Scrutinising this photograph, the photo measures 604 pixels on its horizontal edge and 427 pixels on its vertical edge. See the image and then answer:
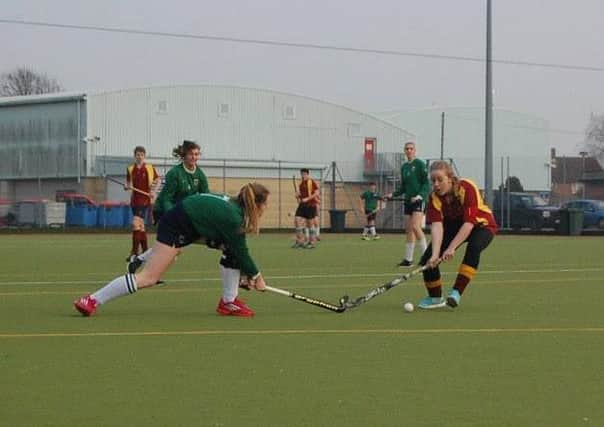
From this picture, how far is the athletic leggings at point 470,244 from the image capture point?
13.0 m

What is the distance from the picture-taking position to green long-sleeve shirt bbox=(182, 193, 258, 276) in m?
11.8

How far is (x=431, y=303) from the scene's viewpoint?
13055 millimetres

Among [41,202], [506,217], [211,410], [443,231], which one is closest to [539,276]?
[443,231]

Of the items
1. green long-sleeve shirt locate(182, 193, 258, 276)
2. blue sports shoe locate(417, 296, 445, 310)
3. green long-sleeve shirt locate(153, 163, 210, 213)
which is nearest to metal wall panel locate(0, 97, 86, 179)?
green long-sleeve shirt locate(153, 163, 210, 213)

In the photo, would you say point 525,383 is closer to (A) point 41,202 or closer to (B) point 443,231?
(B) point 443,231

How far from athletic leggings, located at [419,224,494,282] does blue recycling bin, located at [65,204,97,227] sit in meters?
43.3

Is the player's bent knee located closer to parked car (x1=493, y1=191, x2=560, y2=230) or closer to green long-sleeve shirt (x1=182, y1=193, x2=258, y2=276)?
green long-sleeve shirt (x1=182, y1=193, x2=258, y2=276)

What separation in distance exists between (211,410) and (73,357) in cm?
240

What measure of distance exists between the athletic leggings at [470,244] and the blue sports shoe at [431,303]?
0.20 m

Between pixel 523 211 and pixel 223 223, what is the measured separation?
3968 cm

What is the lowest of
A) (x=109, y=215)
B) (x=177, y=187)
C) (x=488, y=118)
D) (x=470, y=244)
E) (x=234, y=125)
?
(x=109, y=215)

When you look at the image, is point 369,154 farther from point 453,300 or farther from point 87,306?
point 87,306

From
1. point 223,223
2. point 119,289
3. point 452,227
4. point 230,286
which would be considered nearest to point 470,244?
point 452,227

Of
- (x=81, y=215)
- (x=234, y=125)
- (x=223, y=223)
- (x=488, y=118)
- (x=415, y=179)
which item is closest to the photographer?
(x=223, y=223)
